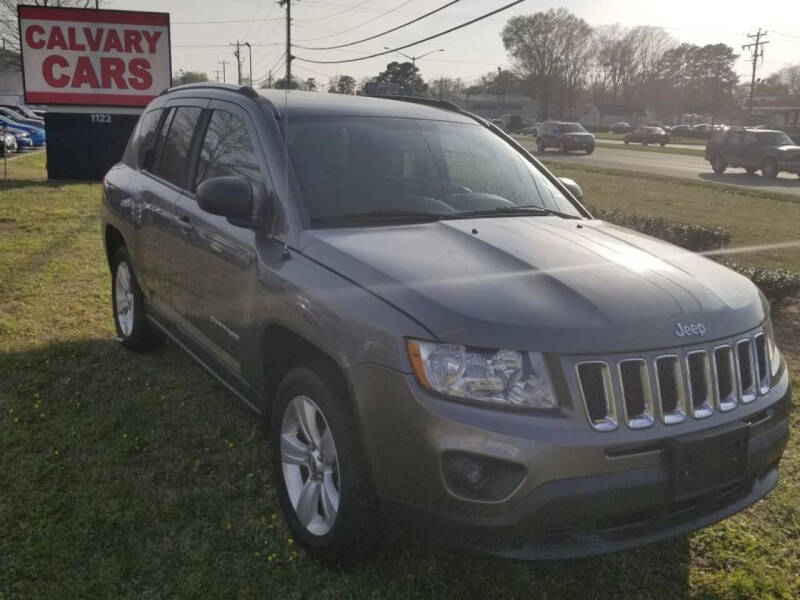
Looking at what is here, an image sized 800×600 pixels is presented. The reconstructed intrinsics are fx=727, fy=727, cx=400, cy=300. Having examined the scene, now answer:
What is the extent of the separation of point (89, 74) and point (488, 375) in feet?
57.6

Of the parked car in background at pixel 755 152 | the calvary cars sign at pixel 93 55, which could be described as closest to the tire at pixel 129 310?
the calvary cars sign at pixel 93 55

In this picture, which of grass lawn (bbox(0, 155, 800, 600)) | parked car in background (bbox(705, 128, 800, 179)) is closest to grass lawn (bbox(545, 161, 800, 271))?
parked car in background (bbox(705, 128, 800, 179))

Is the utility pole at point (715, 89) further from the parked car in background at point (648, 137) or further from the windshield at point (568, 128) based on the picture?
the windshield at point (568, 128)

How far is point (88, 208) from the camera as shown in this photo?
43.5 feet

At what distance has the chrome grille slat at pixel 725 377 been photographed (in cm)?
250

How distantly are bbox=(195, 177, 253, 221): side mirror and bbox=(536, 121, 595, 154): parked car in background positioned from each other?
35470 mm

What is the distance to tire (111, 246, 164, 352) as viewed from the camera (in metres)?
5.12

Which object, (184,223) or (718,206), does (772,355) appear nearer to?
(184,223)

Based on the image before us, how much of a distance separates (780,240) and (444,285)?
10659mm

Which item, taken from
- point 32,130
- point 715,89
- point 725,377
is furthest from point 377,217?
point 715,89

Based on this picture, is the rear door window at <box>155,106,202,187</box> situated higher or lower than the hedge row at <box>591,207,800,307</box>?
higher

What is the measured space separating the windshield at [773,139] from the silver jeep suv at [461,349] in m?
25.0

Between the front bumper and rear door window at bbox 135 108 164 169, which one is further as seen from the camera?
rear door window at bbox 135 108 164 169

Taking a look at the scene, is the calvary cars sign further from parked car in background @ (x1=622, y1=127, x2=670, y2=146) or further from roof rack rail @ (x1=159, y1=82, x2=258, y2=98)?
parked car in background @ (x1=622, y1=127, x2=670, y2=146)
